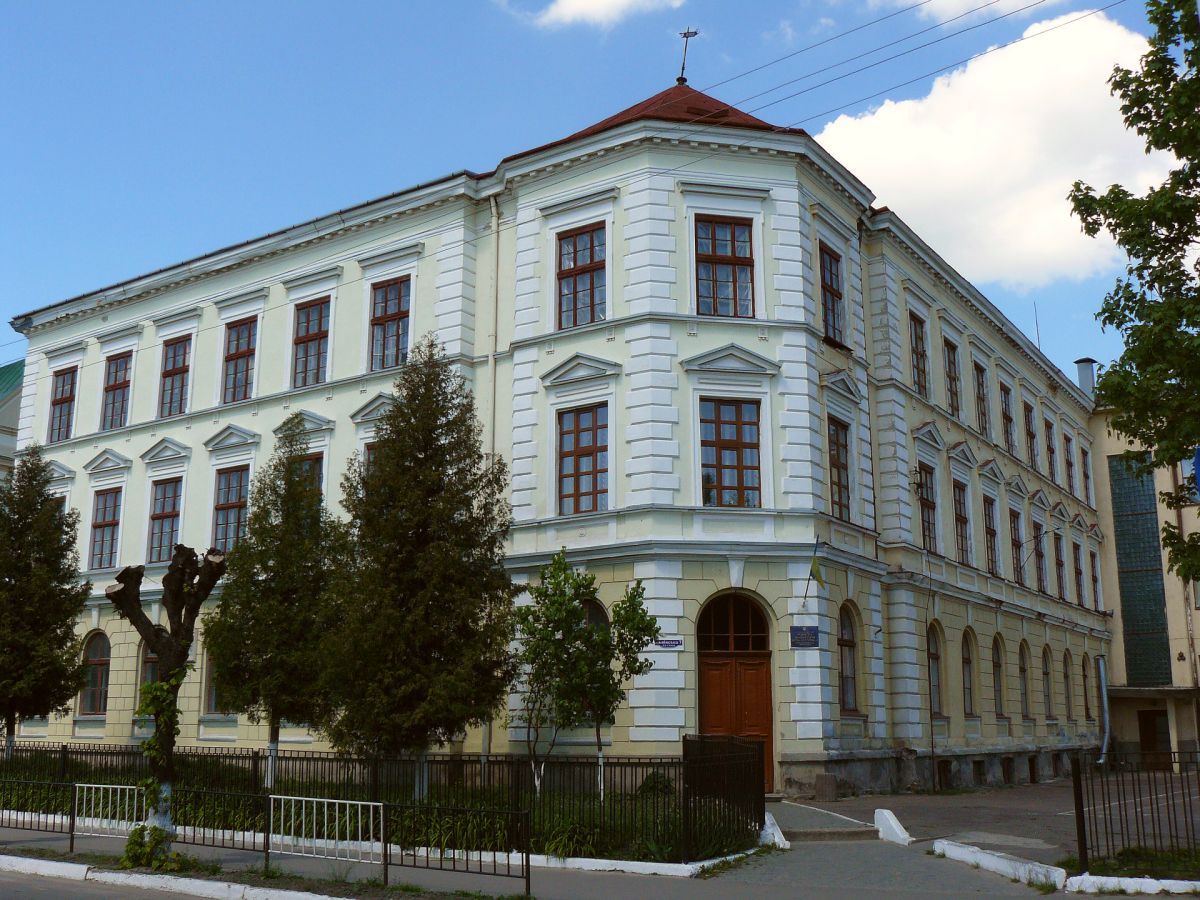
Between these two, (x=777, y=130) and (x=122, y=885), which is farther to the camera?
(x=777, y=130)

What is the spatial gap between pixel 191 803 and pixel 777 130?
17799 mm

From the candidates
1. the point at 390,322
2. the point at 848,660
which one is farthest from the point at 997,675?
the point at 390,322

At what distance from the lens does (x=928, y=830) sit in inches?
758

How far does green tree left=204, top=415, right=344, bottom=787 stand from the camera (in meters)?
23.1

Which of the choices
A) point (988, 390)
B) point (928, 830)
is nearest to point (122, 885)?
point (928, 830)

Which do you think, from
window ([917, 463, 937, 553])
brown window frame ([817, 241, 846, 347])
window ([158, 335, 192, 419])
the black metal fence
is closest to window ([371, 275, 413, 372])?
window ([158, 335, 192, 419])

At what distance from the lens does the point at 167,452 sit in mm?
33094

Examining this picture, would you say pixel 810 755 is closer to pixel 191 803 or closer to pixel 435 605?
pixel 435 605

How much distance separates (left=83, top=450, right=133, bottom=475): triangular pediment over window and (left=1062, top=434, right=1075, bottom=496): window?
1272 inches

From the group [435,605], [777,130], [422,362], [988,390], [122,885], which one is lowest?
[122,885]

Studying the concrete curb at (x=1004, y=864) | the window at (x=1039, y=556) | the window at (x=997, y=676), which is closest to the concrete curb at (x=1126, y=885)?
A: the concrete curb at (x=1004, y=864)

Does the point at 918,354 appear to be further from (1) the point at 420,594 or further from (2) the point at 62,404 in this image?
(2) the point at 62,404

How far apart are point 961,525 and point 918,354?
5.04 m

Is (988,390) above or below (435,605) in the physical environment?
above
